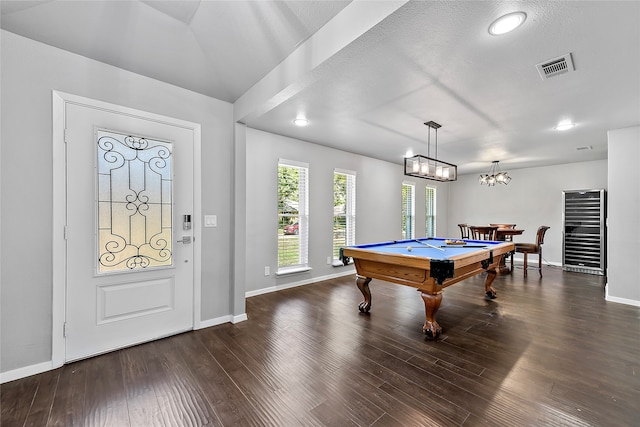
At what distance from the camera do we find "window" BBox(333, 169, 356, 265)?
5.32 metres

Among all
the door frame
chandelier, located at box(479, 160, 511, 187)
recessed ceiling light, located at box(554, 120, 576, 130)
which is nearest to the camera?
the door frame

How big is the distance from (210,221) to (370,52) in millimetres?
2311

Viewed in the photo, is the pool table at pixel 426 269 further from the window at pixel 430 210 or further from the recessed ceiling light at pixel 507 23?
the window at pixel 430 210

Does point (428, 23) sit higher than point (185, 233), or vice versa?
point (428, 23)

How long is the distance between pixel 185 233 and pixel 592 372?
378cm

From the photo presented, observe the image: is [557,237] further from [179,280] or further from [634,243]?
[179,280]

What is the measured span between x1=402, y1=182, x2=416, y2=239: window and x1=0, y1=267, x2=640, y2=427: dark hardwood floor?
3776 millimetres

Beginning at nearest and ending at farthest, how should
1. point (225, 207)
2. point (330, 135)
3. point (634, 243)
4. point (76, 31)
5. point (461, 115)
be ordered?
point (76, 31) < point (225, 207) < point (461, 115) < point (634, 243) < point (330, 135)

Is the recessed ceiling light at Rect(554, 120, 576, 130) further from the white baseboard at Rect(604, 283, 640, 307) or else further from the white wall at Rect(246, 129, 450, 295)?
the white wall at Rect(246, 129, 450, 295)

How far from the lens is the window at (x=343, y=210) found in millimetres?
5320

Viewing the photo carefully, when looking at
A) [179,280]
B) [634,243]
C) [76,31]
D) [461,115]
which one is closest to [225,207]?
[179,280]

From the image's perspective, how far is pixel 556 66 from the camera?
229 centimetres

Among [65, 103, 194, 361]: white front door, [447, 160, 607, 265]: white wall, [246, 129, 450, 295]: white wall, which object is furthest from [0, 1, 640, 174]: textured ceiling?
[447, 160, 607, 265]: white wall

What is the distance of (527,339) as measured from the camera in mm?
2670
